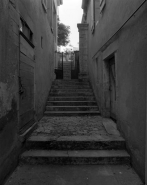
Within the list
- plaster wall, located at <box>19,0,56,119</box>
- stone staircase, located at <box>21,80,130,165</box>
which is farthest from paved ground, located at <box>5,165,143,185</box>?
plaster wall, located at <box>19,0,56,119</box>

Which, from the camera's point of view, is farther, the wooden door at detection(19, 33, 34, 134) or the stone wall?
the stone wall

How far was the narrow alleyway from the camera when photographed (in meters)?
2.49

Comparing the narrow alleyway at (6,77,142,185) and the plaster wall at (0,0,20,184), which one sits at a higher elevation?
the plaster wall at (0,0,20,184)

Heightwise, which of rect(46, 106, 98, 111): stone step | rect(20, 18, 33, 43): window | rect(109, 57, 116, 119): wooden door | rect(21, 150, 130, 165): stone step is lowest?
rect(21, 150, 130, 165): stone step

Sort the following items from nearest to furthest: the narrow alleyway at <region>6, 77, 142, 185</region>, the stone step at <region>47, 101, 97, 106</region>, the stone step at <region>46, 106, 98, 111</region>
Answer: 1. the narrow alleyway at <region>6, 77, 142, 185</region>
2. the stone step at <region>46, 106, 98, 111</region>
3. the stone step at <region>47, 101, 97, 106</region>

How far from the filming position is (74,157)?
9.75ft

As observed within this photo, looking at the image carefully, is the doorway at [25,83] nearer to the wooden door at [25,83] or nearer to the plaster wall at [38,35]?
the wooden door at [25,83]

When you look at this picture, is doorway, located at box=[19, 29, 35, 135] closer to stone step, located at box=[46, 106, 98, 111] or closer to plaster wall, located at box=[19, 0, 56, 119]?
plaster wall, located at box=[19, 0, 56, 119]

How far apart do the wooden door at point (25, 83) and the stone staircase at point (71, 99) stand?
2.31 meters

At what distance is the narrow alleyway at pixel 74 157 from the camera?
8.18 ft

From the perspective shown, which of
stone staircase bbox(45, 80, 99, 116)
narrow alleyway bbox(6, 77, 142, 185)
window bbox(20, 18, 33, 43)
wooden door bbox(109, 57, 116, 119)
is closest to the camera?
narrow alleyway bbox(6, 77, 142, 185)

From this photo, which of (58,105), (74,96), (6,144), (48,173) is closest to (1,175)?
(6,144)

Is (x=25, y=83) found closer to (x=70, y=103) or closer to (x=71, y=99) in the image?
(x=70, y=103)

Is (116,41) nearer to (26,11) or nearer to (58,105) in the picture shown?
(26,11)
